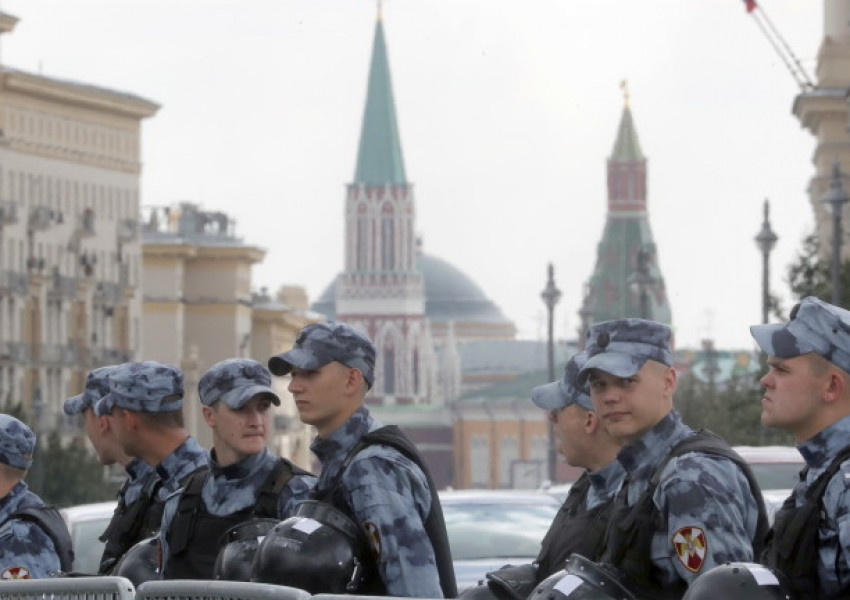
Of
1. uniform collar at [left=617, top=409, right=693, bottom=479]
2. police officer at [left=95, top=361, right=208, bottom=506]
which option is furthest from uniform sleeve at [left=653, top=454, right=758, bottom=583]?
police officer at [left=95, top=361, right=208, bottom=506]

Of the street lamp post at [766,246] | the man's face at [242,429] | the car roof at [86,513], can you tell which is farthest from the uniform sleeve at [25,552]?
the street lamp post at [766,246]

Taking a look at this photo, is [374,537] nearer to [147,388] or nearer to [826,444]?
[826,444]

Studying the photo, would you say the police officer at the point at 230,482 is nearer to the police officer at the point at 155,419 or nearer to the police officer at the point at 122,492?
the police officer at the point at 155,419

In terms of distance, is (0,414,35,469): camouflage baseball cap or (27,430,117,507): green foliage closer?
(0,414,35,469): camouflage baseball cap

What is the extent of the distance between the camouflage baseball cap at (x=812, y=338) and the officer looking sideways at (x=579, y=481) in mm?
1303

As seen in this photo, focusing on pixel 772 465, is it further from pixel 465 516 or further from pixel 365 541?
pixel 365 541

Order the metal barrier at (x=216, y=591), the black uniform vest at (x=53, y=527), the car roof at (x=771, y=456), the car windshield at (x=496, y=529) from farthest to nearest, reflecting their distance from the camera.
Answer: the car roof at (x=771, y=456) → the car windshield at (x=496, y=529) → the black uniform vest at (x=53, y=527) → the metal barrier at (x=216, y=591)

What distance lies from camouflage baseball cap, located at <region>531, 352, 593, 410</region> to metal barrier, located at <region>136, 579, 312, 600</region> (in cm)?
190

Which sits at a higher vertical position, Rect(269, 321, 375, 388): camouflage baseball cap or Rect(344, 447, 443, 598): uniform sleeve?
Rect(269, 321, 375, 388): camouflage baseball cap

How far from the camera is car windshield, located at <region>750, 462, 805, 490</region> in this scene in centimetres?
2109

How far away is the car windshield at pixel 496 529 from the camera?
19.9 metres

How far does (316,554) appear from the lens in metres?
10.8

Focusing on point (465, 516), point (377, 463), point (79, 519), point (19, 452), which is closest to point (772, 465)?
point (465, 516)

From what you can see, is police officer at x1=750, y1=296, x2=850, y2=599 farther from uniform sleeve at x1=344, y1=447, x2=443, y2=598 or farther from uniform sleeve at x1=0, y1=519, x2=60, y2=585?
uniform sleeve at x1=0, y1=519, x2=60, y2=585
